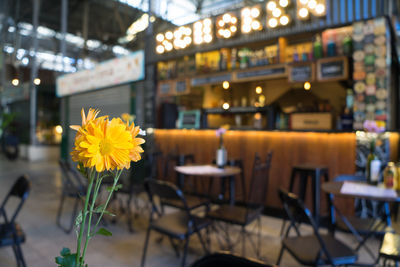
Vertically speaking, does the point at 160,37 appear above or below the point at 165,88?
above

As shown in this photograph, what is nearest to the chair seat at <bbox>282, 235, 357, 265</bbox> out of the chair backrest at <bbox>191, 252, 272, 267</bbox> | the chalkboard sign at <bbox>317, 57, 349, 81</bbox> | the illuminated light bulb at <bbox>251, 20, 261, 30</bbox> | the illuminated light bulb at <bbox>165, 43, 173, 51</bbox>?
the chair backrest at <bbox>191, 252, 272, 267</bbox>

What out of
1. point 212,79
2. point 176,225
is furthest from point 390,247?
point 212,79

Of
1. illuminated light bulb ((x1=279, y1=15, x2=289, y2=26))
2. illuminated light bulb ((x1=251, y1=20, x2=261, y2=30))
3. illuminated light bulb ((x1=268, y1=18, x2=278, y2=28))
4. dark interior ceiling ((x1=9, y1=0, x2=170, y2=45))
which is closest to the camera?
illuminated light bulb ((x1=279, y1=15, x2=289, y2=26))

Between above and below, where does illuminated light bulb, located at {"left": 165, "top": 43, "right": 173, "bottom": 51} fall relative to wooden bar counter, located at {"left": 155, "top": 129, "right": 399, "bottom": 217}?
above

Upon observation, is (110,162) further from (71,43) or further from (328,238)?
(71,43)

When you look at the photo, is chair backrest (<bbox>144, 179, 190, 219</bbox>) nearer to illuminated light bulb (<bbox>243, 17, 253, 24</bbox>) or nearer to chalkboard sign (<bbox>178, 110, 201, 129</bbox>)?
chalkboard sign (<bbox>178, 110, 201, 129</bbox>)

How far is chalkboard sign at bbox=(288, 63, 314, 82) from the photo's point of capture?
13.9ft

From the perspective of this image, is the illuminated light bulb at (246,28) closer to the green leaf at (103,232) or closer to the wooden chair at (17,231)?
the wooden chair at (17,231)

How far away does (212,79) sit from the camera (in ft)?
17.4

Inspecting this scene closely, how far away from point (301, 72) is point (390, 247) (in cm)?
297

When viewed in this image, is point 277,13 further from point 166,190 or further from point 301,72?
point 166,190

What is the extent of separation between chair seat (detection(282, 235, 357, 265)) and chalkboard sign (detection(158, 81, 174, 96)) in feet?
14.3

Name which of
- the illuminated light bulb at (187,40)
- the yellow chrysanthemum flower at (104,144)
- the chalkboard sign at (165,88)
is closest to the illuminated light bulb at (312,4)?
the illuminated light bulb at (187,40)

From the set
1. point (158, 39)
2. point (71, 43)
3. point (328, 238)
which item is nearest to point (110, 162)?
point (328, 238)
